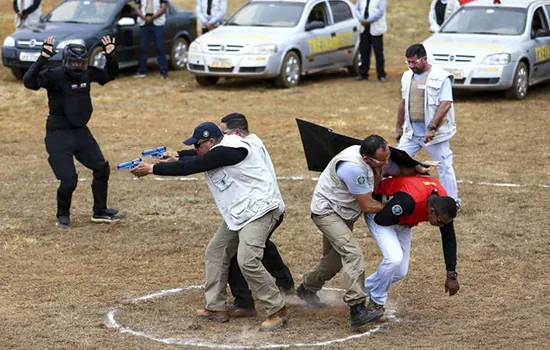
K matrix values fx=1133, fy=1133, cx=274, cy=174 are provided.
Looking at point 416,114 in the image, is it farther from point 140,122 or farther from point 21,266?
point 140,122

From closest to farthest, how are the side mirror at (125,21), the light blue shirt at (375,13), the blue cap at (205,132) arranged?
the blue cap at (205,132), the light blue shirt at (375,13), the side mirror at (125,21)

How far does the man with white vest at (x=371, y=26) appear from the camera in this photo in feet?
74.9

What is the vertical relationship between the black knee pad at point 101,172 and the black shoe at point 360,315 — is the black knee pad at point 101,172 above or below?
below

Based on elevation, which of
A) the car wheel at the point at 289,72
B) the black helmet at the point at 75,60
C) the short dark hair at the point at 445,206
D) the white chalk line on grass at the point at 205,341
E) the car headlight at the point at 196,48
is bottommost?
the car wheel at the point at 289,72

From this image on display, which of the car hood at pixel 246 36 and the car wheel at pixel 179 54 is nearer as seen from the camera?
the car hood at pixel 246 36

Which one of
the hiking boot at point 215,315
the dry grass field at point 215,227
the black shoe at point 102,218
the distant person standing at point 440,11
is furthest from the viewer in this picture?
the distant person standing at point 440,11

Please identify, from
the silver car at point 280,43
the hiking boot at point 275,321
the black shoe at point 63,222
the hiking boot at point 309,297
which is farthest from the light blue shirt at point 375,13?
the hiking boot at point 275,321

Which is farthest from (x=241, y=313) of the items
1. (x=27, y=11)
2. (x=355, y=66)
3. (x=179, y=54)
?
(x=179, y=54)

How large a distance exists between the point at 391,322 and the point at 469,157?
24.7ft

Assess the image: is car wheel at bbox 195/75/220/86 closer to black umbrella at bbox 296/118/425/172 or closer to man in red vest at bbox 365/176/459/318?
black umbrella at bbox 296/118/425/172

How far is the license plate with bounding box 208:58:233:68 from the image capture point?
2186 centimetres

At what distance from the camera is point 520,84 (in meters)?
21.1

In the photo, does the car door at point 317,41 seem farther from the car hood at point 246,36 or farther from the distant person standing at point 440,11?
the distant person standing at point 440,11

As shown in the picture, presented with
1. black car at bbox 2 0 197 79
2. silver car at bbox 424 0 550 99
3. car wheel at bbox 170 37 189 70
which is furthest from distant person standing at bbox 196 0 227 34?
silver car at bbox 424 0 550 99
